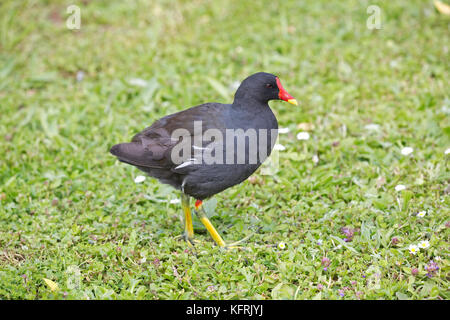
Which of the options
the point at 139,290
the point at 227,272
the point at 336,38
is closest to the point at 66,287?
the point at 139,290

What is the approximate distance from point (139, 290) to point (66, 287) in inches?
20.5

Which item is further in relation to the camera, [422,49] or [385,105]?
[422,49]

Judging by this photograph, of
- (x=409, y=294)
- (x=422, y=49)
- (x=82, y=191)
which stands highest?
(x=422, y=49)

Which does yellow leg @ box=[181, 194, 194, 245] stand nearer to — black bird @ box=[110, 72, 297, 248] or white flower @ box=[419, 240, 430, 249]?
black bird @ box=[110, 72, 297, 248]

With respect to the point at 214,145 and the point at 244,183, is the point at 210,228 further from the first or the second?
the point at 244,183

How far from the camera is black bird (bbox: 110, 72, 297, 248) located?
378cm

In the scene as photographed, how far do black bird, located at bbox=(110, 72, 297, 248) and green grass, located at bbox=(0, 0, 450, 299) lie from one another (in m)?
0.51

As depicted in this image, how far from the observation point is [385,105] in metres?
5.68

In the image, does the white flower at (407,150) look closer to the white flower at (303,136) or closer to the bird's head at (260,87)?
the white flower at (303,136)

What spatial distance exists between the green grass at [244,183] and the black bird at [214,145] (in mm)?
509

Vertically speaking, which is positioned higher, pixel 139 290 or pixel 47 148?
pixel 47 148

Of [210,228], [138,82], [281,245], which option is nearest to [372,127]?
[281,245]

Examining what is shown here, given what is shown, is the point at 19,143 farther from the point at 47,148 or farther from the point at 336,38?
the point at 336,38

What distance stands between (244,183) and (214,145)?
1.15m
